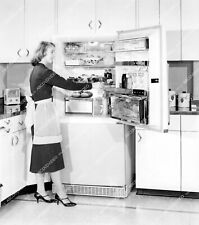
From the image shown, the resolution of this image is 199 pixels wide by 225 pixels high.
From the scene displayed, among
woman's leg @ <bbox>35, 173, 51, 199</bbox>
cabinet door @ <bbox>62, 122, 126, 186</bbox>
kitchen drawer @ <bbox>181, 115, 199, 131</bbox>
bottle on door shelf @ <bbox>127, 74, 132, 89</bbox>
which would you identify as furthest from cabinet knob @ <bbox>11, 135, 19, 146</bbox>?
kitchen drawer @ <bbox>181, 115, 199, 131</bbox>

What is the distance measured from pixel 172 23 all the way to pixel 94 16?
814 millimetres

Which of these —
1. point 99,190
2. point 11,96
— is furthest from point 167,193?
point 11,96

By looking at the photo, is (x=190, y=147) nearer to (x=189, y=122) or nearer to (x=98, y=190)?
(x=189, y=122)

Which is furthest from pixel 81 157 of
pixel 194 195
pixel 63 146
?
pixel 194 195

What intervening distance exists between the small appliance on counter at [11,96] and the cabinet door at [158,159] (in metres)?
1.43

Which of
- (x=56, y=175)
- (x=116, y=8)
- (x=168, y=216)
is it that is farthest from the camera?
(x=116, y=8)

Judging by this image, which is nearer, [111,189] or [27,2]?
[111,189]

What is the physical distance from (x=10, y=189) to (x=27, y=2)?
79.1 inches

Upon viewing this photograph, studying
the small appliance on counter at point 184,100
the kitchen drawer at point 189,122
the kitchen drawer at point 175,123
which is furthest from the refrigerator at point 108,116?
the small appliance on counter at point 184,100

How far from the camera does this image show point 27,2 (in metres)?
4.54

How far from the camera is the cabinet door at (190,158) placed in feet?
13.4

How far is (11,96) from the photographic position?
181 inches

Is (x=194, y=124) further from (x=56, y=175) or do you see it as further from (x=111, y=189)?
(x=56, y=175)

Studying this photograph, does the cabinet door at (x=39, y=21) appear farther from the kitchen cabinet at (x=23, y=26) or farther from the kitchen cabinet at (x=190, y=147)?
the kitchen cabinet at (x=190, y=147)
